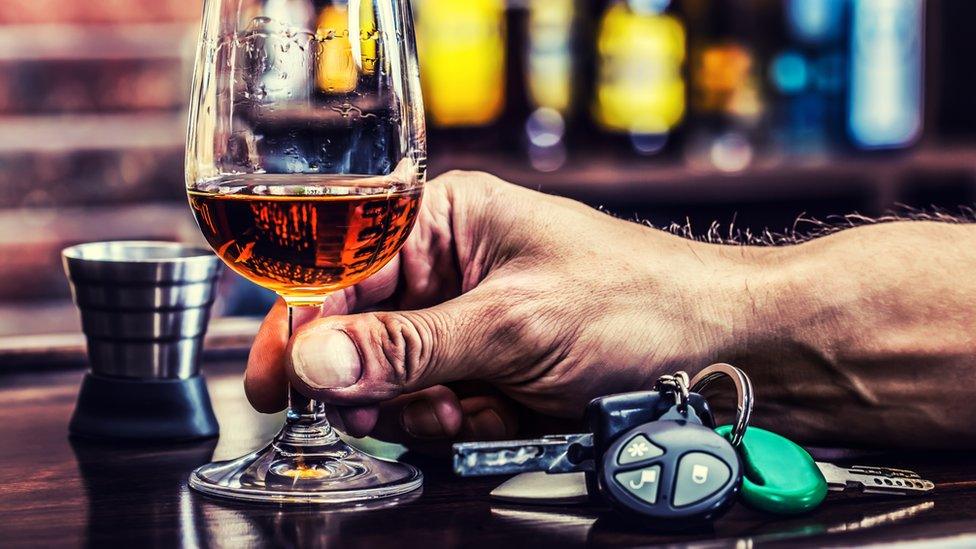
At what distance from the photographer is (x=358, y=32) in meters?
0.75

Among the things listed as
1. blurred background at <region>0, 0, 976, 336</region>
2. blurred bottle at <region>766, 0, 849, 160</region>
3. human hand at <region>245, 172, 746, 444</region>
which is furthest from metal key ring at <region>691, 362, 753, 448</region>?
blurred bottle at <region>766, 0, 849, 160</region>

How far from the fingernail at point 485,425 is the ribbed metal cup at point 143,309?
0.69ft

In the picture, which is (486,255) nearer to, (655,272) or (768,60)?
(655,272)

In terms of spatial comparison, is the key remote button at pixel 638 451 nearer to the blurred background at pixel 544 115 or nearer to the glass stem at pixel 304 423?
the glass stem at pixel 304 423

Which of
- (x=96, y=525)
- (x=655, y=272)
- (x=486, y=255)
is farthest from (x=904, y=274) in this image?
(x=96, y=525)

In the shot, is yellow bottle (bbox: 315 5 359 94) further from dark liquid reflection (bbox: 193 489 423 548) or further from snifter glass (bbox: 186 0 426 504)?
dark liquid reflection (bbox: 193 489 423 548)

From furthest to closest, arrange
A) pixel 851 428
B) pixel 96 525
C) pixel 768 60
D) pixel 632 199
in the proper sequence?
1. pixel 768 60
2. pixel 632 199
3. pixel 851 428
4. pixel 96 525

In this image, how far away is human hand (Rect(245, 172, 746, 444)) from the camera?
769 millimetres

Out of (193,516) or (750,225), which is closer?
(193,516)

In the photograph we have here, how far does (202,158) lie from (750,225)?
296cm

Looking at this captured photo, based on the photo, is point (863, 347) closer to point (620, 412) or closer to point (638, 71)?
point (620, 412)

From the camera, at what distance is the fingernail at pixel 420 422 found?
0.88 m

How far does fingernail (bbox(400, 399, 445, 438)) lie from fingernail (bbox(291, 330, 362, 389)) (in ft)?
0.45

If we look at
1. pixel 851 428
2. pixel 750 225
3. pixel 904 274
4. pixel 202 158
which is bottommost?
pixel 750 225
